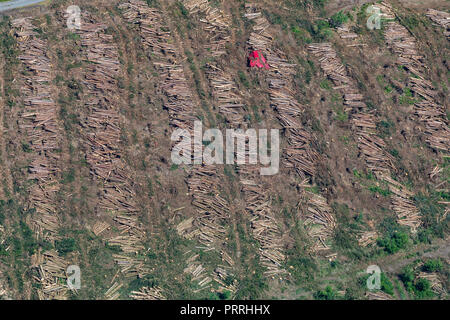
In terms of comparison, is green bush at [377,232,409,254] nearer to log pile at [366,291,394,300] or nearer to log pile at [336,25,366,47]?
log pile at [366,291,394,300]

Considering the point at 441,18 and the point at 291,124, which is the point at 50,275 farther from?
the point at 441,18

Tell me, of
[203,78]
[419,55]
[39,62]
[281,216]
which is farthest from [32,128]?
[419,55]

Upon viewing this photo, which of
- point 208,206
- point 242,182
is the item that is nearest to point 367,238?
point 242,182

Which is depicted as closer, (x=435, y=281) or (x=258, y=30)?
(x=435, y=281)

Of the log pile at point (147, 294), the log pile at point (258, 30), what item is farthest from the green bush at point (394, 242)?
the log pile at point (258, 30)

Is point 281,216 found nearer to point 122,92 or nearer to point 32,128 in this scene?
point 122,92

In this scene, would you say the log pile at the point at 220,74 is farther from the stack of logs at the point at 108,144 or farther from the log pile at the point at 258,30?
the stack of logs at the point at 108,144

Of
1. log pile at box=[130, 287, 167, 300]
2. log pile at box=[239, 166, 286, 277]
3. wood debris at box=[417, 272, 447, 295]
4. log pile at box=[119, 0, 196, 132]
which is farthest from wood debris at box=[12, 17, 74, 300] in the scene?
wood debris at box=[417, 272, 447, 295]
